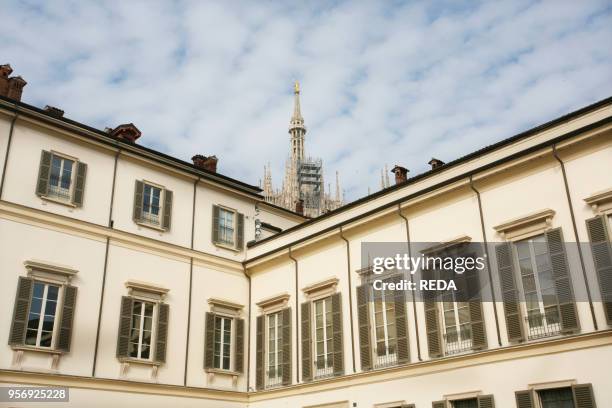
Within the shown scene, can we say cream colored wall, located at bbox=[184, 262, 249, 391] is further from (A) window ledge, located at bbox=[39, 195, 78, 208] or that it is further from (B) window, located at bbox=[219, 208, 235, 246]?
(A) window ledge, located at bbox=[39, 195, 78, 208]

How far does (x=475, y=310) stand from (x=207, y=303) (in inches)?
387

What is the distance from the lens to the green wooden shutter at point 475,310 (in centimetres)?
1596

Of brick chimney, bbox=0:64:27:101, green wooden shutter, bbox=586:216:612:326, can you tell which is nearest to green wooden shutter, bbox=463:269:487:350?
green wooden shutter, bbox=586:216:612:326

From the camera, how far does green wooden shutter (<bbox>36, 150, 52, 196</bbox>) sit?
18.9 meters

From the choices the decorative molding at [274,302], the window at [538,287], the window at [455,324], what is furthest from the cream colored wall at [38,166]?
the window at [538,287]

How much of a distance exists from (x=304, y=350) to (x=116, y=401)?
596cm

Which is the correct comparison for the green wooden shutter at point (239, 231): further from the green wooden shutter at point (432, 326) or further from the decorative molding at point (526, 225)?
the decorative molding at point (526, 225)

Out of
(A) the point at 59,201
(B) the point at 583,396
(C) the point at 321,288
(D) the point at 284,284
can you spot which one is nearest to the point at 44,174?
(A) the point at 59,201

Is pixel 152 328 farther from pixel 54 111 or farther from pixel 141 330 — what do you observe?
pixel 54 111

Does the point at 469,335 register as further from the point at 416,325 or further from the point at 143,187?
the point at 143,187

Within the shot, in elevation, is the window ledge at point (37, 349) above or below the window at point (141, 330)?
below

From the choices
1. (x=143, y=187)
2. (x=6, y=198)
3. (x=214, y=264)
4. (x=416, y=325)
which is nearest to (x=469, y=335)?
(x=416, y=325)

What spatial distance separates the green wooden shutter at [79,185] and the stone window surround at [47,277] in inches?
86.2

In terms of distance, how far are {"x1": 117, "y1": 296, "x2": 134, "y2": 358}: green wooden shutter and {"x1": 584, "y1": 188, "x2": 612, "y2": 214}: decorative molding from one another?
13.6 m
